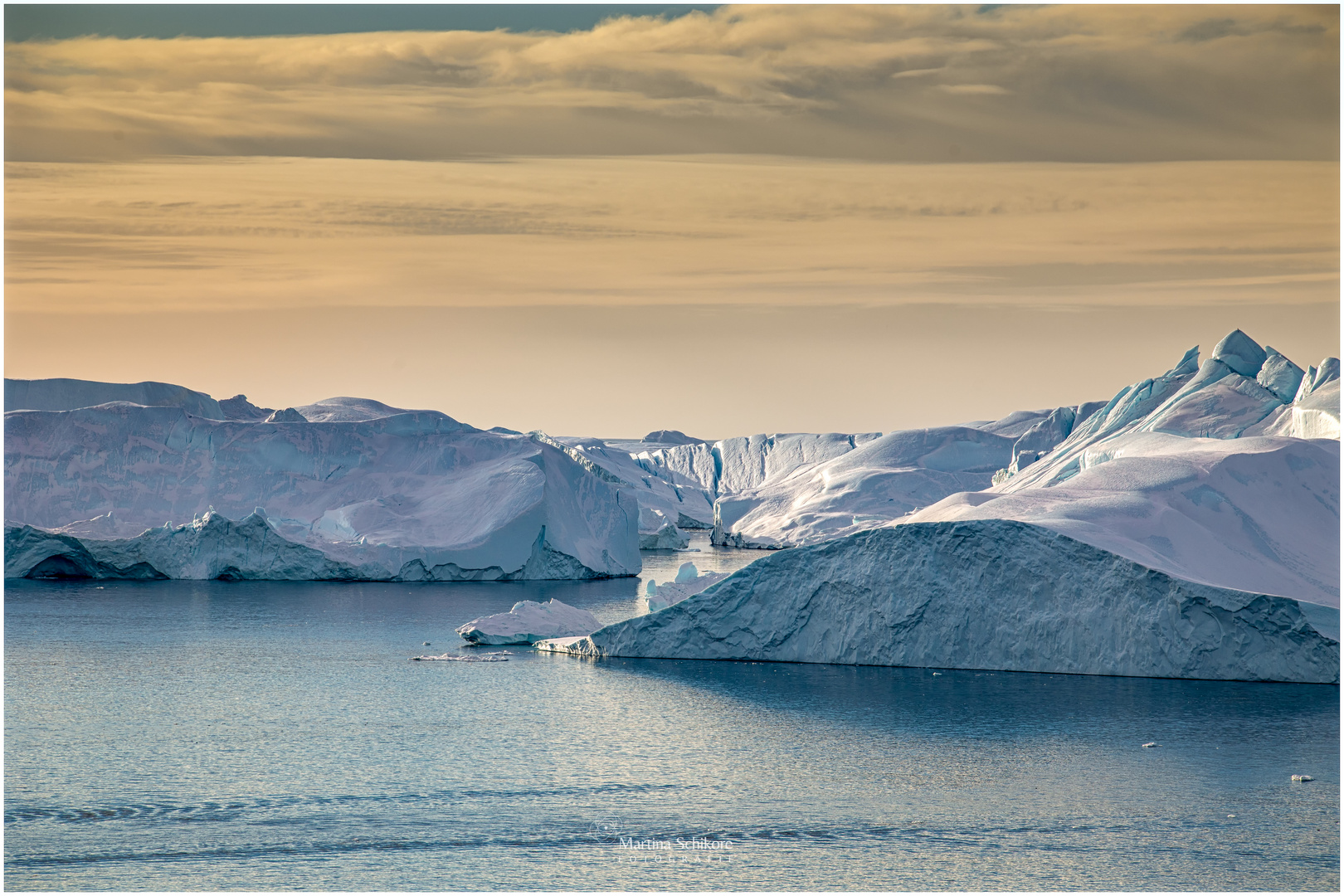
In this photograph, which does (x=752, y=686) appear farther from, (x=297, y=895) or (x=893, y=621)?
(x=297, y=895)

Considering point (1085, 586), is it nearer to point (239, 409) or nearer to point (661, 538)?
point (239, 409)

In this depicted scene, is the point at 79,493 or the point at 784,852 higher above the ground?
the point at 79,493

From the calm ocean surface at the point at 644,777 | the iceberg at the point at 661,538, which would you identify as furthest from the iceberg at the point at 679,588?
the iceberg at the point at 661,538

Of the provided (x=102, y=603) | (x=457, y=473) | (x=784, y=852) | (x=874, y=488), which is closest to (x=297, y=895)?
(x=784, y=852)

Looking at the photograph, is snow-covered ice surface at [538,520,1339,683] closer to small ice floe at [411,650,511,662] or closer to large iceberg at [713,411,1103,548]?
small ice floe at [411,650,511,662]

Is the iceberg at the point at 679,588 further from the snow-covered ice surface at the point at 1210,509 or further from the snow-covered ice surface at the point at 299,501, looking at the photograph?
the snow-covered ice surface at the point at 299,501

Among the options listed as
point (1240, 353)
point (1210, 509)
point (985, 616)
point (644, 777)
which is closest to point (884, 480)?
point (1240, 353)
